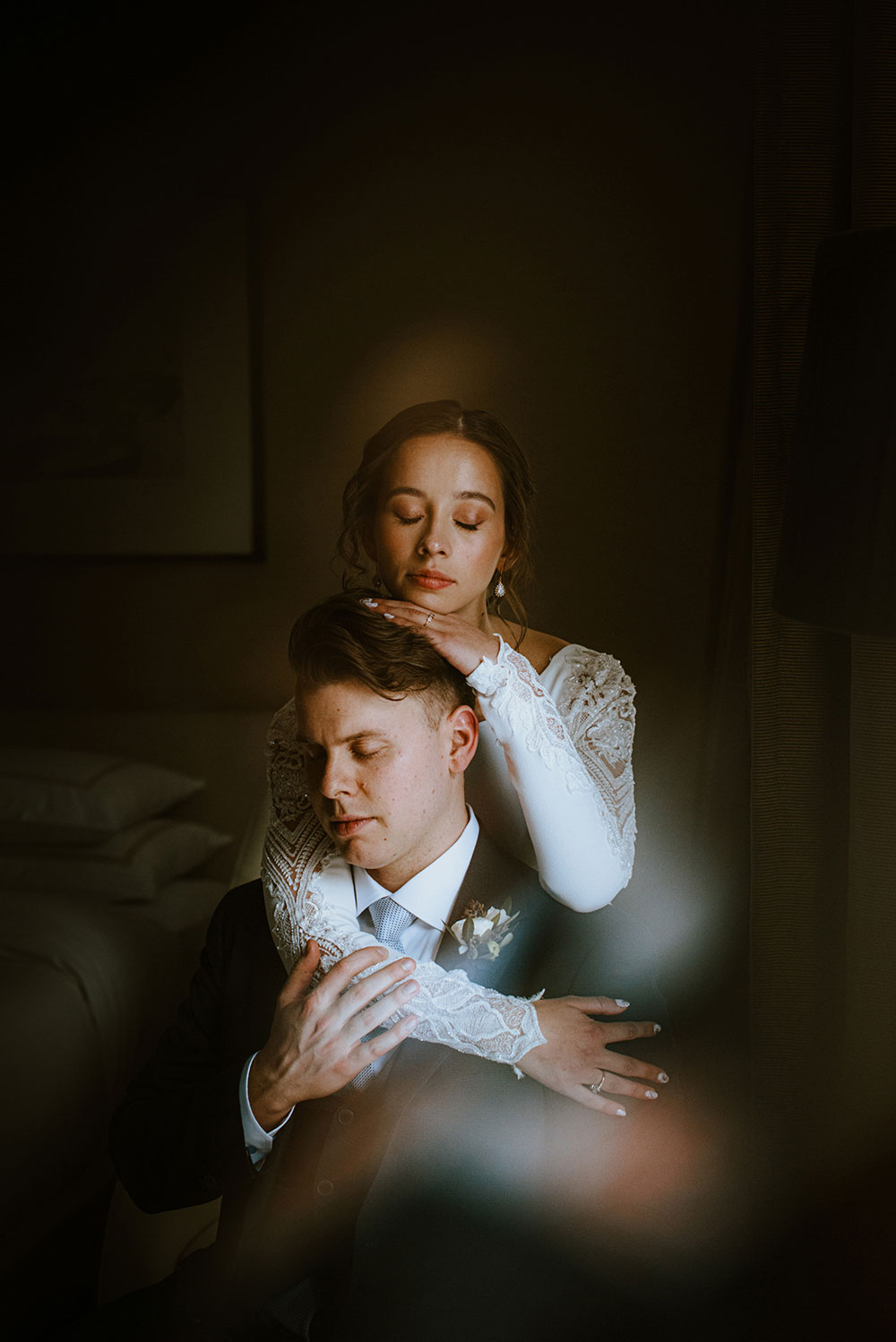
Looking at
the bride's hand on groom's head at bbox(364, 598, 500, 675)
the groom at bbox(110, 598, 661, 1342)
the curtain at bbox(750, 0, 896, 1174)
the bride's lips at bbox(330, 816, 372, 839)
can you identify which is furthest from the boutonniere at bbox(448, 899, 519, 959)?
the curtain at bbox(750, 0, 896, 1174)

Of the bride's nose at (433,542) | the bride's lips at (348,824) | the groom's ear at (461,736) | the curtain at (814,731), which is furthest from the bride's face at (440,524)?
the curtain at (814,731)

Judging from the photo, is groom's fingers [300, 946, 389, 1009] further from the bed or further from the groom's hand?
the bed

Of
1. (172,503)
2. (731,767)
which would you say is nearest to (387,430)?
(172,503)

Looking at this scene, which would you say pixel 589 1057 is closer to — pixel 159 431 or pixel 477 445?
pixel 477 445

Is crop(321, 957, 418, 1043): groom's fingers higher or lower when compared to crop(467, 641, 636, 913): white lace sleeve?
lower

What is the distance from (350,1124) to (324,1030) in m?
0.11

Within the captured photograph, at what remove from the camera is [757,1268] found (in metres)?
1.06

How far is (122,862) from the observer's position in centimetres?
112

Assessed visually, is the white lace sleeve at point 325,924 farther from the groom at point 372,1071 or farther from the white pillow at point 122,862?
the white pillow at point 122,862

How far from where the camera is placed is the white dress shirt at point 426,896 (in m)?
0.96

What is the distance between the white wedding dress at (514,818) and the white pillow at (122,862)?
0.16 metres

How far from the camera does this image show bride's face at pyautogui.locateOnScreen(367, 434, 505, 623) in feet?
3.18

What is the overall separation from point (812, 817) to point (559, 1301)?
0.62 metres

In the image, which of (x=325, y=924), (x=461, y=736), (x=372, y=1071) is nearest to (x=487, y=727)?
(x=461, y=736)
